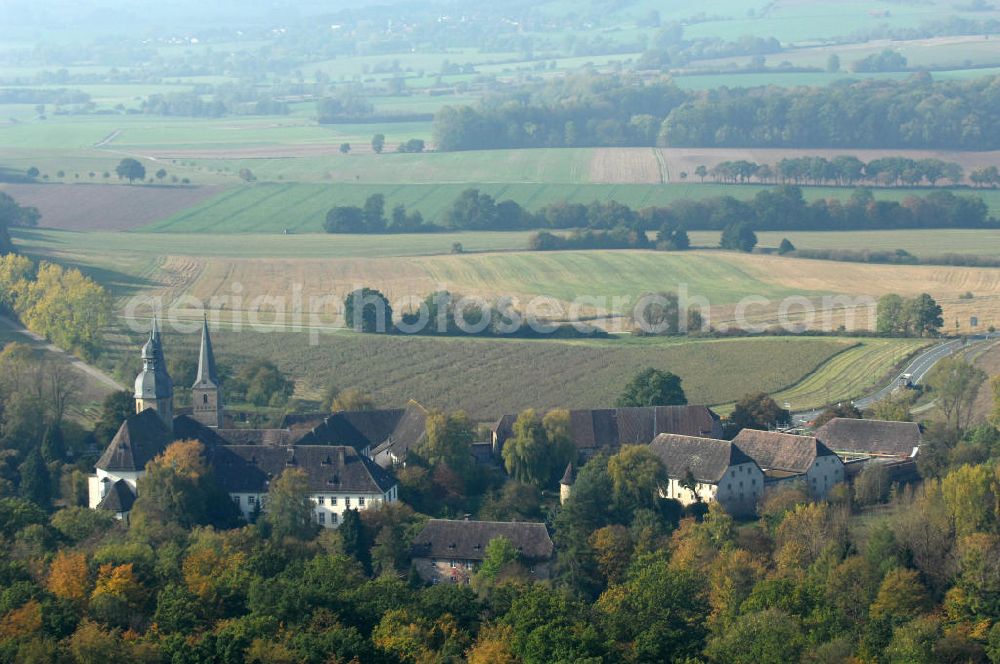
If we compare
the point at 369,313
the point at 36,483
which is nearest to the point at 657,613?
the point at 36,483

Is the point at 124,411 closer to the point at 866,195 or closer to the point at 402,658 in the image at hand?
the point at 402,658

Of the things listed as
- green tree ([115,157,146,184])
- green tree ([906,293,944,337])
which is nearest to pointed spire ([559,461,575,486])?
green tree ([906,293,944,337])

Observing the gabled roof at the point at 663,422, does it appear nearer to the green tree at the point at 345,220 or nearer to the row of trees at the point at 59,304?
the row of trees at the point at 59,304

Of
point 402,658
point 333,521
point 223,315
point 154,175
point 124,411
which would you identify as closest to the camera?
point 402,658

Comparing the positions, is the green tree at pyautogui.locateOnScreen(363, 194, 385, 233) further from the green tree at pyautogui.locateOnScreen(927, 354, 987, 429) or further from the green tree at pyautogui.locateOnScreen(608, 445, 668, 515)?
the green tree at pyautogui.locateOnScreen(608, 445, 668, 515)

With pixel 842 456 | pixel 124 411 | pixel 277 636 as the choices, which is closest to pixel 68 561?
pixel 277 636

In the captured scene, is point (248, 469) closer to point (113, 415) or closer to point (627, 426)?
point (113, 415)
